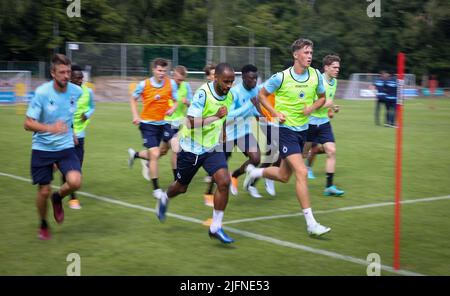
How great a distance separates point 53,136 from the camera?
24.9 ft

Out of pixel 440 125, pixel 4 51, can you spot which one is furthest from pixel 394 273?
pixel 4 51

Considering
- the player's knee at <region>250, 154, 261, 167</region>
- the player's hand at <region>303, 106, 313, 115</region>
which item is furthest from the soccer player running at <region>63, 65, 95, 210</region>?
the player's hand at <region>303, 106, 313, 115</region>

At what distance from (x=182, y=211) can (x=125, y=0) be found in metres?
49.5

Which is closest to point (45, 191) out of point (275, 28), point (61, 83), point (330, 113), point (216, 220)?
point (61, 83)

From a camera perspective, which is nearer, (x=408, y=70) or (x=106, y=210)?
(x=106, y=210)

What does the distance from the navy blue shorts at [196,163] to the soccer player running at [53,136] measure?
1.25 m

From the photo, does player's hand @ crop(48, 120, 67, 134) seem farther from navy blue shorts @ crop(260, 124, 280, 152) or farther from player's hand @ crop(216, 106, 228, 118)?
navy blue shorts @ crop(260, 124, 280, 152)

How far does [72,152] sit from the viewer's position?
7.81 meters

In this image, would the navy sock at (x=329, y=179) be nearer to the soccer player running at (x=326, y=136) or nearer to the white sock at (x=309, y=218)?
the soccer player running at (x=326, y=136)

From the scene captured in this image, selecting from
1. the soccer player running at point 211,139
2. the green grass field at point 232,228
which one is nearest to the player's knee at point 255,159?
the green grass field at point 232,228

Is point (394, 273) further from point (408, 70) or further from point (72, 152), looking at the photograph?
point (408, 70)

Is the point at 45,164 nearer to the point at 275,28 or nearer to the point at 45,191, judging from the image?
the point at 45,191

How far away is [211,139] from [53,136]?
1.90m

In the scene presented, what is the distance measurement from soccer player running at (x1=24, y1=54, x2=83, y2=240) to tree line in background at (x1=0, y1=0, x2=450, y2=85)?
44.1 m
